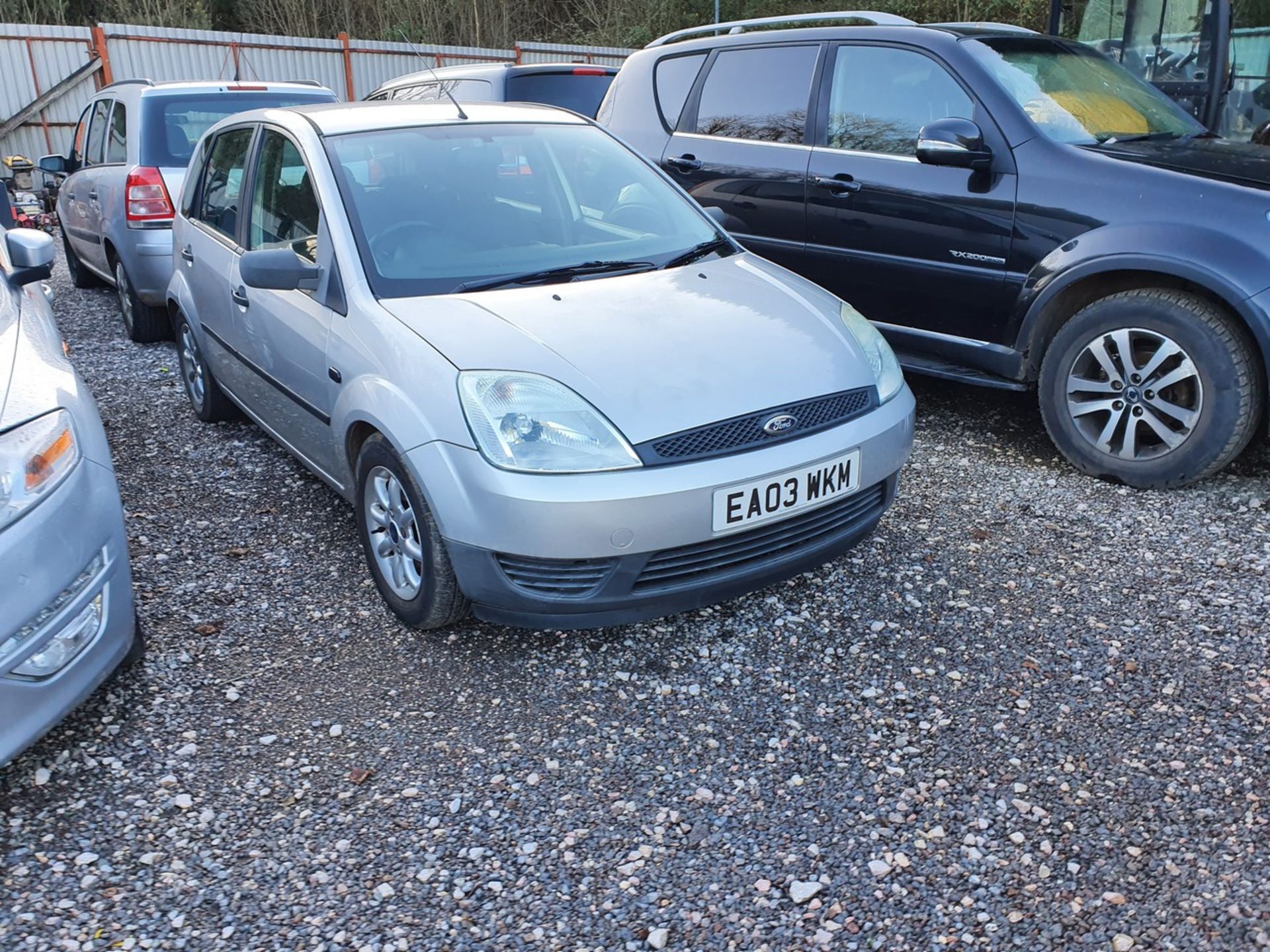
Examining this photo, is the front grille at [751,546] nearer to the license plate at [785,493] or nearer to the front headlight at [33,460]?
the license plate at [785,493]

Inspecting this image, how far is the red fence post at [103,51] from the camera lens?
565 inches

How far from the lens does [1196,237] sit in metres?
3.70

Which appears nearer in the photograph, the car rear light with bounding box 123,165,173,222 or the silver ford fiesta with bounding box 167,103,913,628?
the silver ford fiesta with bounding box 167,103,913,628

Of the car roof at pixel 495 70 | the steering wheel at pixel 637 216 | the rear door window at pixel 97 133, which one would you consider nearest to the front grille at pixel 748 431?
the steering wheel at pixel 637 216

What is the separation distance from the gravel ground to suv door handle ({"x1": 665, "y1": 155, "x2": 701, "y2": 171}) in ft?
8.49

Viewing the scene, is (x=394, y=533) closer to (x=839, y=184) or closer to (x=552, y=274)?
(x=552, y=274)

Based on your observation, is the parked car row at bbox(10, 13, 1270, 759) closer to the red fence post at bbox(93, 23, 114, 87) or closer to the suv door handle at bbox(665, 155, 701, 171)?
the suv door handle at bbox(665, 155, 701, 171)

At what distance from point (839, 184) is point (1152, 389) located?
173 cm

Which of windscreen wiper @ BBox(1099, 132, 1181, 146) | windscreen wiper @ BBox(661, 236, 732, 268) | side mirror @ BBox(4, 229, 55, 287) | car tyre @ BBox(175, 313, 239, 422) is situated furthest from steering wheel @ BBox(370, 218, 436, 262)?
windscreen wiper @ BBox(1099, 132, 1181, 146)

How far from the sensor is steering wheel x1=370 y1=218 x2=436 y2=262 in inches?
129

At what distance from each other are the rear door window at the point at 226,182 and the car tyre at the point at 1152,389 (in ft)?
11.5

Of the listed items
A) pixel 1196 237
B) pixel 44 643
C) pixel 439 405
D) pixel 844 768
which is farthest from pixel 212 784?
pixel 1196 237

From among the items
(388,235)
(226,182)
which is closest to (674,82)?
(226,182)

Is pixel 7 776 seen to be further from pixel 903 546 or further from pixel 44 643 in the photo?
pixel 903 546
